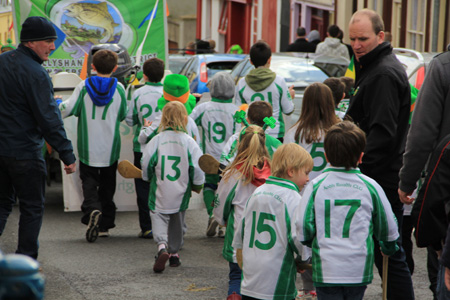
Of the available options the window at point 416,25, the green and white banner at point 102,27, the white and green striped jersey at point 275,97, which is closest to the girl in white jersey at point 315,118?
the white and green striped jersey at point 275,97

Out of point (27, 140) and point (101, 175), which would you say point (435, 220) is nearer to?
point (27, 140)

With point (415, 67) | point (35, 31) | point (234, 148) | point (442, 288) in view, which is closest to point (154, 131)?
point (234, 148)

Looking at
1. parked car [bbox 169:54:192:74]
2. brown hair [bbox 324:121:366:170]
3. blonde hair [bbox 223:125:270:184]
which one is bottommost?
parked car [bbox 169:54:192:74]

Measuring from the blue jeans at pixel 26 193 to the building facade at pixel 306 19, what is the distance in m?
17.0

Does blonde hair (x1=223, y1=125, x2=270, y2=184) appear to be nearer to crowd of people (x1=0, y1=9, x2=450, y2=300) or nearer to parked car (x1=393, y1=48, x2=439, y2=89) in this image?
crowd of people (x1=0, y1=9, x2=450, y2=300)

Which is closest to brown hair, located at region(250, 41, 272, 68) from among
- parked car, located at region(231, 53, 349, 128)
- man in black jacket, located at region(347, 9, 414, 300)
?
parked car, located at region(231, 53, 349, 128)

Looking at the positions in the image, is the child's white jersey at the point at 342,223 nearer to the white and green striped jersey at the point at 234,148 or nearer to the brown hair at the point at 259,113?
the white and green striped jersey at the point at 234,148

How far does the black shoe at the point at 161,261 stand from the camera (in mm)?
6680

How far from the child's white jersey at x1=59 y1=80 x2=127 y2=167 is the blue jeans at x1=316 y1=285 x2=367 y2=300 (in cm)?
422

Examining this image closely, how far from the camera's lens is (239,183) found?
18.3 feet

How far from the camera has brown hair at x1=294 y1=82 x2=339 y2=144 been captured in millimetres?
6129

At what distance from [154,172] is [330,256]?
3.12 metres

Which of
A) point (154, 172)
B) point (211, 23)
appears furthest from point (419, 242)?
point (211, 23)

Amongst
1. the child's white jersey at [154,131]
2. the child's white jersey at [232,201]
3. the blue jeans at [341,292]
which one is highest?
the child's white jersey at [154,131]
